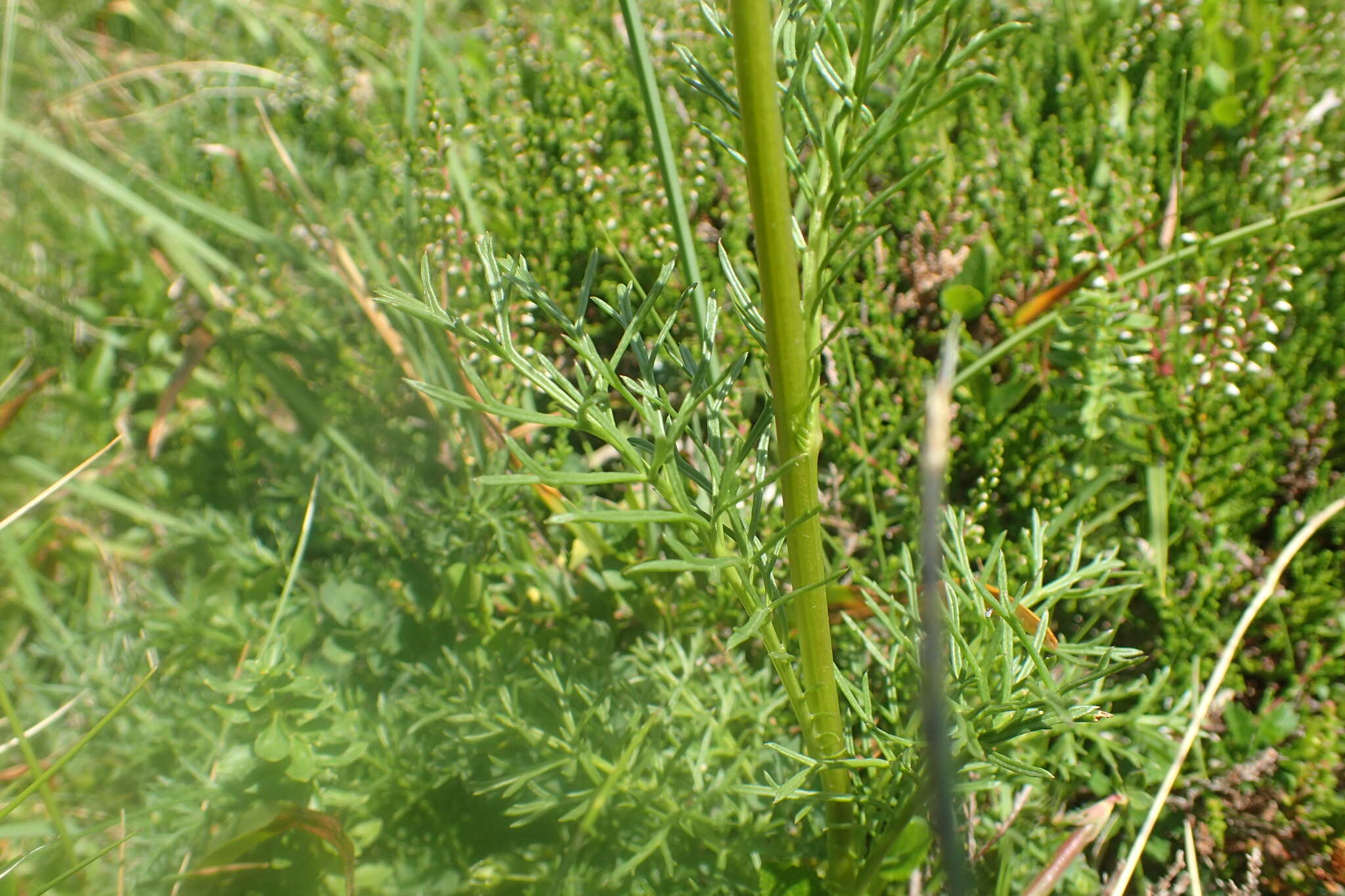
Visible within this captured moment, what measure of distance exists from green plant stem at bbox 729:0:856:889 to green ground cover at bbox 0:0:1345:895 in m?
0.05

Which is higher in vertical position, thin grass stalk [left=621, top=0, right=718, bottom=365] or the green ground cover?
thin grass stalk [left=621, top=0, right=718, bottom=365]

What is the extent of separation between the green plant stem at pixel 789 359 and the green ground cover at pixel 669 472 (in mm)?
46

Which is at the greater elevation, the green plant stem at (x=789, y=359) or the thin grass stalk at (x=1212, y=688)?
the green plant stem at (x=789, y=359)

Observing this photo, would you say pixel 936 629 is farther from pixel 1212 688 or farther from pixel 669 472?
pixel 1212 688

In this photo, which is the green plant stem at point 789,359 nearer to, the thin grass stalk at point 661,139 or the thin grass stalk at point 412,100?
the thin grass stalk at point 661,139

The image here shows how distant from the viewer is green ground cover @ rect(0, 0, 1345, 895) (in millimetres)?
1157

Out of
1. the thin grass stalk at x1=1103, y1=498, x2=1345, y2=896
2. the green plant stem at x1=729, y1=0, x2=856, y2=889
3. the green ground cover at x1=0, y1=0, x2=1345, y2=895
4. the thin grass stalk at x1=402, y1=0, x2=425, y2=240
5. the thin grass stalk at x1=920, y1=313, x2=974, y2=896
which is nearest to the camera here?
the thin grass stalk at x1=920, y1=313, x2=974, y2=896

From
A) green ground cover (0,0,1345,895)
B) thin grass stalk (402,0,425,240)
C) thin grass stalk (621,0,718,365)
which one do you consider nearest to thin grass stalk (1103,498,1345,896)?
green ground cover (0,0,1345,895)

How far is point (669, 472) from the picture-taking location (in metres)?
0.99

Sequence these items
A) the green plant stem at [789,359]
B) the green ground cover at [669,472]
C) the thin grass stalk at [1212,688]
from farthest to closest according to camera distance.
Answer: the thin grass stalk at [1212,688] → the green ground cover at [669,472] → the green plant stem at [789,359]

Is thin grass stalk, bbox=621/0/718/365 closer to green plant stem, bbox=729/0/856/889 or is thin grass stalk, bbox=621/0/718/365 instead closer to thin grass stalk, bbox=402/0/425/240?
green plant stem, bbox=729/0/856/889

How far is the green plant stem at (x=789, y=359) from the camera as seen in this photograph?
0.79 metres

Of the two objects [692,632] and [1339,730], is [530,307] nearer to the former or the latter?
[692,632]

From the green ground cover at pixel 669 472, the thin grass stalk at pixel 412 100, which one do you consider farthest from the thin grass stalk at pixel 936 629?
the thin grass stalk at pixel 412 100
